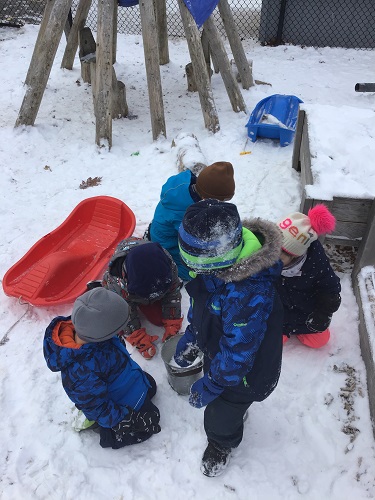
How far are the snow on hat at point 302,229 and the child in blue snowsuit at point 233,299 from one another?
0.48 metres

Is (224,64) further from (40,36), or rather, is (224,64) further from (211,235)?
(211,235)

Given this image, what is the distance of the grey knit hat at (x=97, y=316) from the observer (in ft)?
6.47

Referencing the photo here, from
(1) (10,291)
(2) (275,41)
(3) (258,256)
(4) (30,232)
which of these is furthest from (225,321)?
(2) (275,41)

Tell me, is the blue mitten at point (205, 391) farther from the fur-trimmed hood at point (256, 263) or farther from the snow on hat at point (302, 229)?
the snow on hat at point (302, 229)

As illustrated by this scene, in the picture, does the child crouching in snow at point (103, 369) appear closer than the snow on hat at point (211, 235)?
No

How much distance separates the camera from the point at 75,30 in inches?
245

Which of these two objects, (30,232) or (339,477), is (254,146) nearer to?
(30,232)

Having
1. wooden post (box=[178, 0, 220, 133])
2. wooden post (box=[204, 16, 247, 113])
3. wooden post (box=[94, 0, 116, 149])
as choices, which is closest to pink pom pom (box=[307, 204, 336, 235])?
wooden post (box=[178, 0, 220, 133])

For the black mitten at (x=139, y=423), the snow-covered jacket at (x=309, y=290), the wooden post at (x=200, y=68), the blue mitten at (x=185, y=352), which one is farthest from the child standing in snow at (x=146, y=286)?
the wooden post at (x=200, y=68)

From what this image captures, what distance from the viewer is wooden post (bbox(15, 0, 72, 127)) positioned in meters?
4.91

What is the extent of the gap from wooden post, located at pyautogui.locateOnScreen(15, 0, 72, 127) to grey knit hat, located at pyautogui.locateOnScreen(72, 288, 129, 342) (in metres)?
4.00

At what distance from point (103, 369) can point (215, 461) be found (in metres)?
0.82

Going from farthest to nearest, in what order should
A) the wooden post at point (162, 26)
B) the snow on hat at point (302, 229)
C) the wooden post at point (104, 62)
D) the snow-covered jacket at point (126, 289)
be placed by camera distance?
Answer: the wooden post at point (162, 26), the wooden post at point (104, 62), the snow-covered jacket at point (126, 289), the snow on hat at point (302, 229)

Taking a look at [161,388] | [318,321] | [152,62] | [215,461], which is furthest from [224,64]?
[215,461]
